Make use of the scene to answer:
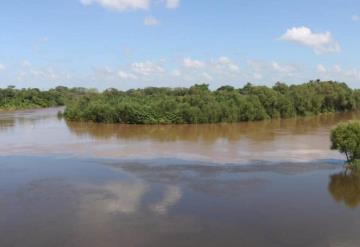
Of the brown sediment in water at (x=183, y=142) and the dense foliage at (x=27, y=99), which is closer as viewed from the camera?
the brown sediment in water at (x=183, y=142)

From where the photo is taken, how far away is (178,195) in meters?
17.8

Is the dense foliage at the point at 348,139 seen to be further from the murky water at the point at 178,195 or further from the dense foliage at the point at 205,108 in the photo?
the dense foliage at the point at 205,108

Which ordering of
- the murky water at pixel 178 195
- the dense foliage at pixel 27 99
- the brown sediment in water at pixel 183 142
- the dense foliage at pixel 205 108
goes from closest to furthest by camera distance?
1. the murky water at pixel 178 195
2. the brown sediment in water at pixel 183 142
3. the dense foliage at pixel 205 108
4. the dense foliage at pixel 27 99

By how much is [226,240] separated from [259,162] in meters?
12.1

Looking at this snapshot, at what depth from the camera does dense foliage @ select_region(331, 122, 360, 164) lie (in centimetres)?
2138

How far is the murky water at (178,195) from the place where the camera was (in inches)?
530

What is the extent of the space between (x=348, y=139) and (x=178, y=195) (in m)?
9.13

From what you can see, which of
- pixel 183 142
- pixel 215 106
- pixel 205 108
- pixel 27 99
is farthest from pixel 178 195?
pixel 27 99

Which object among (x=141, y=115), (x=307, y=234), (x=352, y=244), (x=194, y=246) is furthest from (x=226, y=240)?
(x=141, y=115)

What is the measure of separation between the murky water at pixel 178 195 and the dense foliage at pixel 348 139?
1.08 metres

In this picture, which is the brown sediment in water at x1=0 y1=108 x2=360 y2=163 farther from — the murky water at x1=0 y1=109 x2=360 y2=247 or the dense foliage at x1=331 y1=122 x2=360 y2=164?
the dense foliage at x1=331 y1=122 x2=360 y2=164

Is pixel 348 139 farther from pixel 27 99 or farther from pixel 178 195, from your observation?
pixel 27 99

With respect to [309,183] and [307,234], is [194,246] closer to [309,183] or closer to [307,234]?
[307,234]

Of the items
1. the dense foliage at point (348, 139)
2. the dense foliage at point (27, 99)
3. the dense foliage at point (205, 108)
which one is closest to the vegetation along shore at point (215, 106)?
the dense foliage at point (205, 108)
